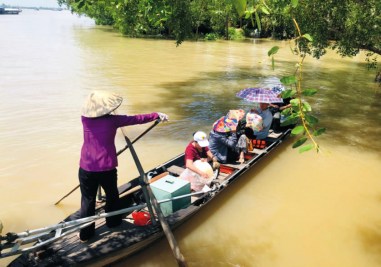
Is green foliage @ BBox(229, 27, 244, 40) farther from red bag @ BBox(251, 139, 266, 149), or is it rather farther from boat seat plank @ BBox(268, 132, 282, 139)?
red bag @ BBox(251, 139, 266, 149)

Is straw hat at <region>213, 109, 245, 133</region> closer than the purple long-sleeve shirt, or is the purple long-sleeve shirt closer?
the purple long-sleeve shirt

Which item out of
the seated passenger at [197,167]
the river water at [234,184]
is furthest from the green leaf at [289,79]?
the seated passenger at [197,167]

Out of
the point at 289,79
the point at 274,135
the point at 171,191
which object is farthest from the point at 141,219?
the point at 274,135

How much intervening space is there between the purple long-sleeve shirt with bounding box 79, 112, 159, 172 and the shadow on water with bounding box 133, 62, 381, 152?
21.4ft

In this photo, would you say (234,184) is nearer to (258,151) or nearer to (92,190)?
(258,151)

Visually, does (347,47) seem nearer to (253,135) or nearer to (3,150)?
(253,135)

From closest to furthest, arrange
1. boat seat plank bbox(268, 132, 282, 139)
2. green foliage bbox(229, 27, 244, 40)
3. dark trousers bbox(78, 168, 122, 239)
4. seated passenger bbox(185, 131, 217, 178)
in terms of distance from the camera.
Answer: dark trousers bbox(78, 168, 122, 239), seated passenger bbox(185, 131, 217, 178), boat seat plank bbox(268, 132, 282, 139), green foliage bbox(229, 27, 244, 40)

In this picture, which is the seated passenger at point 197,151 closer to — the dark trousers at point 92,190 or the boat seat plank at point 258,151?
the boat seat plank at point 258,151

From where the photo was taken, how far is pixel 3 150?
928 centimetres

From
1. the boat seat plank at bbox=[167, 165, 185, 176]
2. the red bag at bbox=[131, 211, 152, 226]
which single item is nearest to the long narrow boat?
the red bag at bbox=[131, 211, 152, 226]

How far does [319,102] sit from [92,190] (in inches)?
520

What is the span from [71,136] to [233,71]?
14355 mm

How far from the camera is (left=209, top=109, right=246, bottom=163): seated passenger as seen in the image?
7215 millimetres

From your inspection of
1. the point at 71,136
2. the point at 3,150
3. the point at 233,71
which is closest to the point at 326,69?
the point at 233,71
